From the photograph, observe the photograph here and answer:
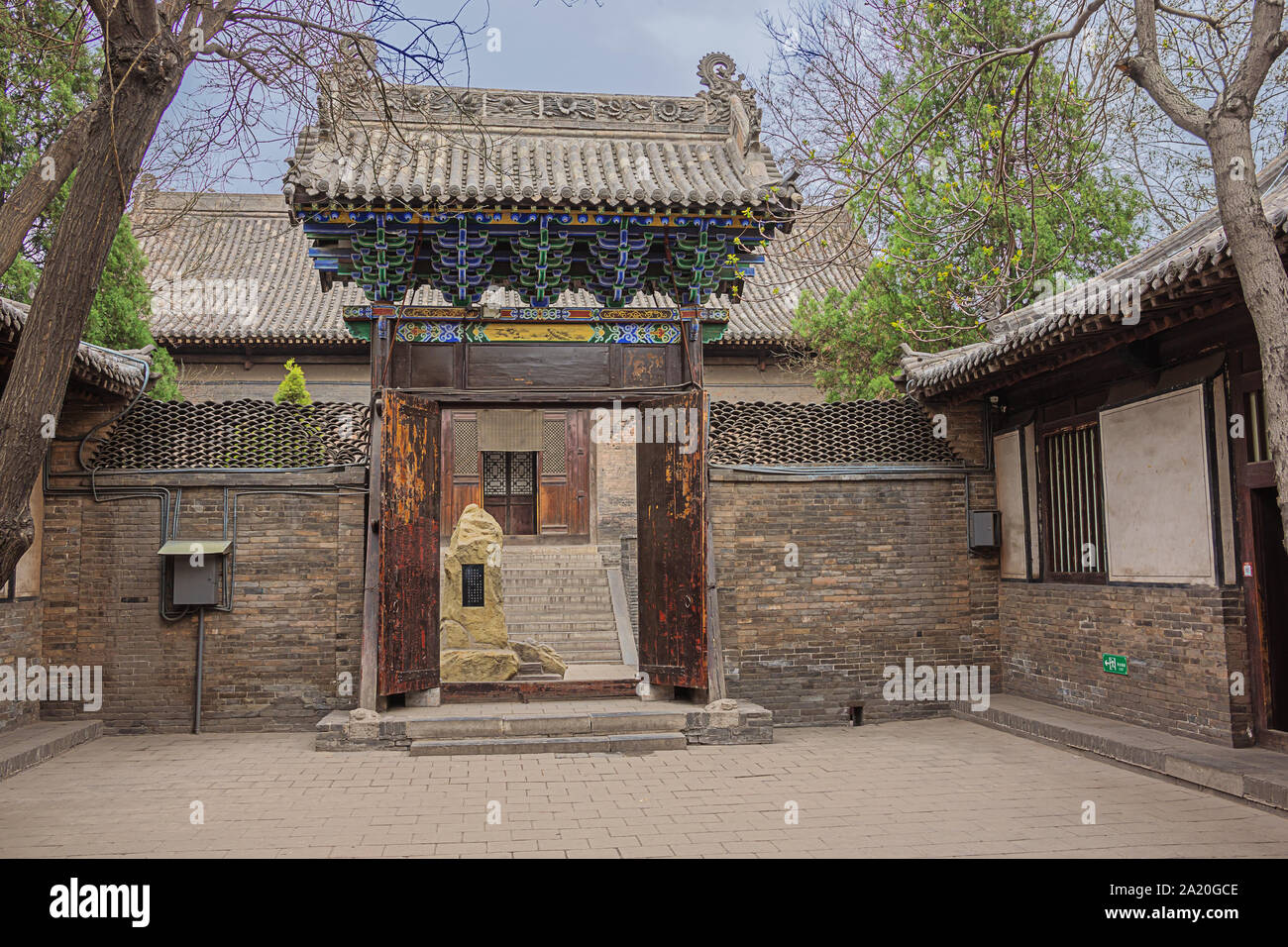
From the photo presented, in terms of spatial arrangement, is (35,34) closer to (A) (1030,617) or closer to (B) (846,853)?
(B) (846,853)

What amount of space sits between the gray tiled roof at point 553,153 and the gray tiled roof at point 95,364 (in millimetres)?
1977

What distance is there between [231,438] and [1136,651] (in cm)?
761

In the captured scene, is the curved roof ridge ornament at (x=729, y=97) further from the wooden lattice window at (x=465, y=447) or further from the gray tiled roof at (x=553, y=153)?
the wooden lattice window at (x=465, y=447)

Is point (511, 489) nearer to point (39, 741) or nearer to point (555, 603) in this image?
point (555, 603)

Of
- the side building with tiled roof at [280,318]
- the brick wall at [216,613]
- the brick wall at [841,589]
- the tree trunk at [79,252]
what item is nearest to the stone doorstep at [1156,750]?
the brick wall at [841,589]

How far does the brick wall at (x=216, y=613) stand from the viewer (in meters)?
8.65

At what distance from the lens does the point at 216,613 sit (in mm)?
8727

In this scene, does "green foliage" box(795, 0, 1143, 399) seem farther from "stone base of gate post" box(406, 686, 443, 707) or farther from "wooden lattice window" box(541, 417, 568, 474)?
"wooden lattice window" box(541, 417, 568, 474)

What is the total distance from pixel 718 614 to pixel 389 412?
3241 millimetres

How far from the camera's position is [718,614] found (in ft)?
29.2

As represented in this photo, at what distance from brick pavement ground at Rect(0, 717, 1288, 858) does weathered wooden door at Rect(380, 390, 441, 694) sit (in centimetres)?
86

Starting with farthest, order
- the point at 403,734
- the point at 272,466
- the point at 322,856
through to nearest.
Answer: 1. the point at 272,466
2. the point at 403,734
3. the point at 322,856

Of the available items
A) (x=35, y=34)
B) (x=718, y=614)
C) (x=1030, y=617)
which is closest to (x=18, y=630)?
(x=35, y=34)

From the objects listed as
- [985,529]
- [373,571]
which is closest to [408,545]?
→ [373,571]
